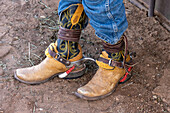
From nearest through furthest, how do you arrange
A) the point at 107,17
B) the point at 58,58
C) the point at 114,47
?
the point at 107,17 → the point at 114,47 → the point at 58,58

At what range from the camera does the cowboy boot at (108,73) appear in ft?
4.83

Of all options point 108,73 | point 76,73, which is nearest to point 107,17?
point 108,73

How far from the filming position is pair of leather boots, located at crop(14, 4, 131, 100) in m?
1.49

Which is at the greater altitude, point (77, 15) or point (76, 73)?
point (77, 15)

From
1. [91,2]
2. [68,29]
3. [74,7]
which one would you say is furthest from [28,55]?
[91,2]

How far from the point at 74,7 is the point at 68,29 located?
156 millimetres

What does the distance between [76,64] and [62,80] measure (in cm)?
16

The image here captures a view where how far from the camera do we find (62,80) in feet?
5.44

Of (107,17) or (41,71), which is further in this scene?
(41,71)

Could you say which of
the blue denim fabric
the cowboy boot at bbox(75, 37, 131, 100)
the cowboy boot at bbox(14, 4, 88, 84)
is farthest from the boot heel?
the blue denim fabric

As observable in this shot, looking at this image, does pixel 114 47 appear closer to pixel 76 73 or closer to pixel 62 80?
pixel 76 73

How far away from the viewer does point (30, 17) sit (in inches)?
92.9

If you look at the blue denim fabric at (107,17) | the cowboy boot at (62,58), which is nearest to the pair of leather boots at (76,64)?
the cowboy boot at (62,58)

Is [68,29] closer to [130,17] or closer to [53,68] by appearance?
[53,68]
